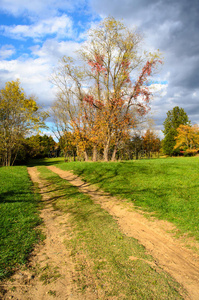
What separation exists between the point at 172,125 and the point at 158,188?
55.9 meters

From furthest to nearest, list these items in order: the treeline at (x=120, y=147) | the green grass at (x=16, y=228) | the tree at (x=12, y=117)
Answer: the treeline at (x=120, y=147)
the tree at (x=12, y=117)
the green grass at (x=16, y=228)

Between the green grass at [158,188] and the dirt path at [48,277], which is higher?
the green grass at [158,188]

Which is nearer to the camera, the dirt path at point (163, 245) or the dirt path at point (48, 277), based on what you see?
the dirt path at point (48, 277)

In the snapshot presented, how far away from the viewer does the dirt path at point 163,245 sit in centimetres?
290

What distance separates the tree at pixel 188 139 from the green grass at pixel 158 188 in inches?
1529

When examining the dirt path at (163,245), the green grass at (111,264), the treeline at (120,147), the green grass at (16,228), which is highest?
the treeline at (120,147)

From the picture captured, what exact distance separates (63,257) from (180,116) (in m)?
62.2

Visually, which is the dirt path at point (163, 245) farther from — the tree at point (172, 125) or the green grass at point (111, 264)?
the tree at point (172, 125)

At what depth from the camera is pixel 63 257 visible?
3.37m

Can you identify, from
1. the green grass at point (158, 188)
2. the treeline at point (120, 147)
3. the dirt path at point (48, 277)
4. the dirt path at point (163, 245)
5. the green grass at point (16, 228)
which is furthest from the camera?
the treeline at point (120, 147)

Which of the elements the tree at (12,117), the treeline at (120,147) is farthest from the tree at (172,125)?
the tree at (12,117)

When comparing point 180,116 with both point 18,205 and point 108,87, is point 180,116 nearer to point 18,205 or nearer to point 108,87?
point 108,87

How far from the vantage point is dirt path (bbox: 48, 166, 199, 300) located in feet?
9.51

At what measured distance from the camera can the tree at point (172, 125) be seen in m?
51.7
